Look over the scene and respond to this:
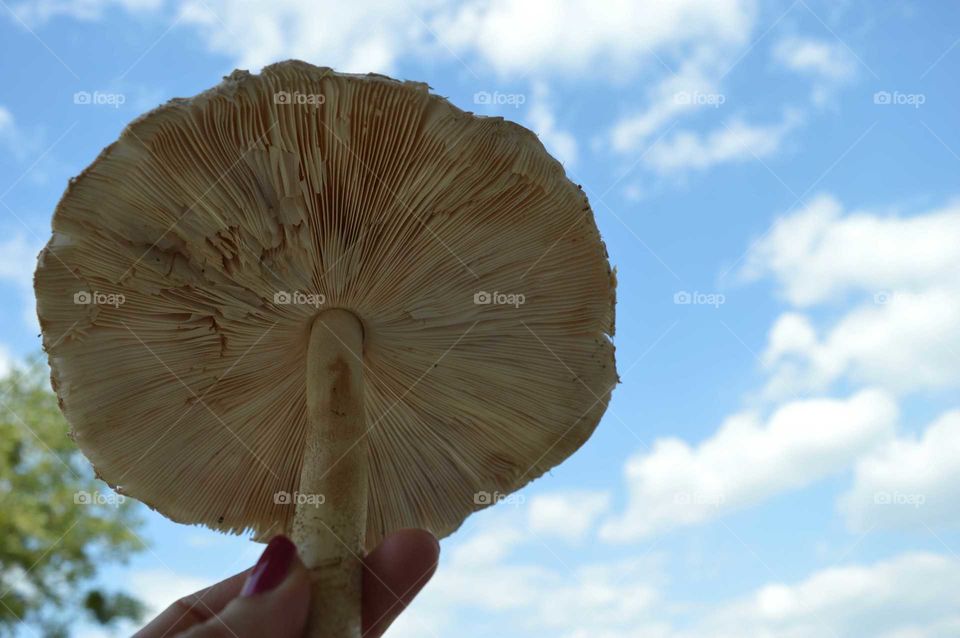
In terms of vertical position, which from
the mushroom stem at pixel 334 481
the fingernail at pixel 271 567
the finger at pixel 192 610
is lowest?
the finger at pixel 192 610

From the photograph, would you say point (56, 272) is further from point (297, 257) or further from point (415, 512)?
point (415, 512)

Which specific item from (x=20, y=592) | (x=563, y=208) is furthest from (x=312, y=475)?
(x=20, y=592)

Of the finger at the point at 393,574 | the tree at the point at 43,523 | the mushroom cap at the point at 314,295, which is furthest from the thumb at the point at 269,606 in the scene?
the tree at the point at 43,523

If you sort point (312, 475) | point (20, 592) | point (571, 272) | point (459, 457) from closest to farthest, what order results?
point (312, 475), point (571, 272), point (459, 457), point (20, 592)

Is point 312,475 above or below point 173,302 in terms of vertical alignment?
below

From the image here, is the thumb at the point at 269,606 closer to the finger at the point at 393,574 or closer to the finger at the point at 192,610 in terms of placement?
the finger at the point at 393,574

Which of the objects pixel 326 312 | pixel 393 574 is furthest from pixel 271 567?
pixel 326 312

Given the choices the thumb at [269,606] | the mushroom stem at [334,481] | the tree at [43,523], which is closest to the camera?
the thumb at [269,606]

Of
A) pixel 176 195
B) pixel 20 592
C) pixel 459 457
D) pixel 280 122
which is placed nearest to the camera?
pixel 280 122
